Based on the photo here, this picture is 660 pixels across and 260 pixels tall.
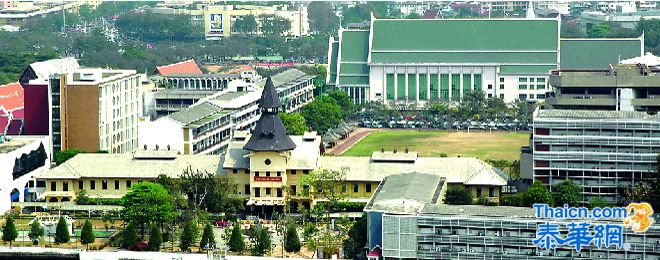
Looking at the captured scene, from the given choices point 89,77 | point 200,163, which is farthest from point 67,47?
point 200,163

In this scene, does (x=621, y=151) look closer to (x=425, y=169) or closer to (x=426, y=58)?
(x=425, y=169)

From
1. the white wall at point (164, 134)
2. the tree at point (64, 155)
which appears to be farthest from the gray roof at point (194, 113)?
the tree at point (64, 155)

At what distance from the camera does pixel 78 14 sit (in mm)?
152250

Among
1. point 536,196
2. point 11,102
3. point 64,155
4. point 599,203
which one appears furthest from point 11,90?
point 599,203

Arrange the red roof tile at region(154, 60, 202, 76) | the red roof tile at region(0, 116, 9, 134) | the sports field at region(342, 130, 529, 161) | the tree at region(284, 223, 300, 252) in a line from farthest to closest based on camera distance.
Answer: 1. the red roof tile at region(154, 60, 202, 76)
2. the sports field at region(342, 130, 529, 161)
3. the red roof tile at region(0, 116, 9, 134)
4. the tree at region(284, 223, 300, 252)

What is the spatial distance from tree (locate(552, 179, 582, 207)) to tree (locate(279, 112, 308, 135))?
19.5 m

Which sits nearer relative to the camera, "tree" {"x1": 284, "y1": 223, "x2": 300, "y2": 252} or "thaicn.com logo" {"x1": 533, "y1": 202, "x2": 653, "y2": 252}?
"thaicn.com logo" {"x1": 533, "y1": 202, "x2": 653, "y2": 252}

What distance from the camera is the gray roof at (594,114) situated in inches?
1977

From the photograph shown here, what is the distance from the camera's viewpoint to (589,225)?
42094 mm

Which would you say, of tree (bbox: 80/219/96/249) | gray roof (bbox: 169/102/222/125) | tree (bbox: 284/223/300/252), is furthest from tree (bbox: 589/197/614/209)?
gray roof (bbox: 169/102/222/125)

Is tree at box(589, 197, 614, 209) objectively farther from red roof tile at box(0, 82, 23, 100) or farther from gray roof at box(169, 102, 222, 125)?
red roof tile at box(0, 82, 23, 100)

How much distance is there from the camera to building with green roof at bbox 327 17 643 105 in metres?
88.5

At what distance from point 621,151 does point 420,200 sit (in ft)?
29.1

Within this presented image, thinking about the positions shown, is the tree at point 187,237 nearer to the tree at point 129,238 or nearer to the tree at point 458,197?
the tree at point 129,238
